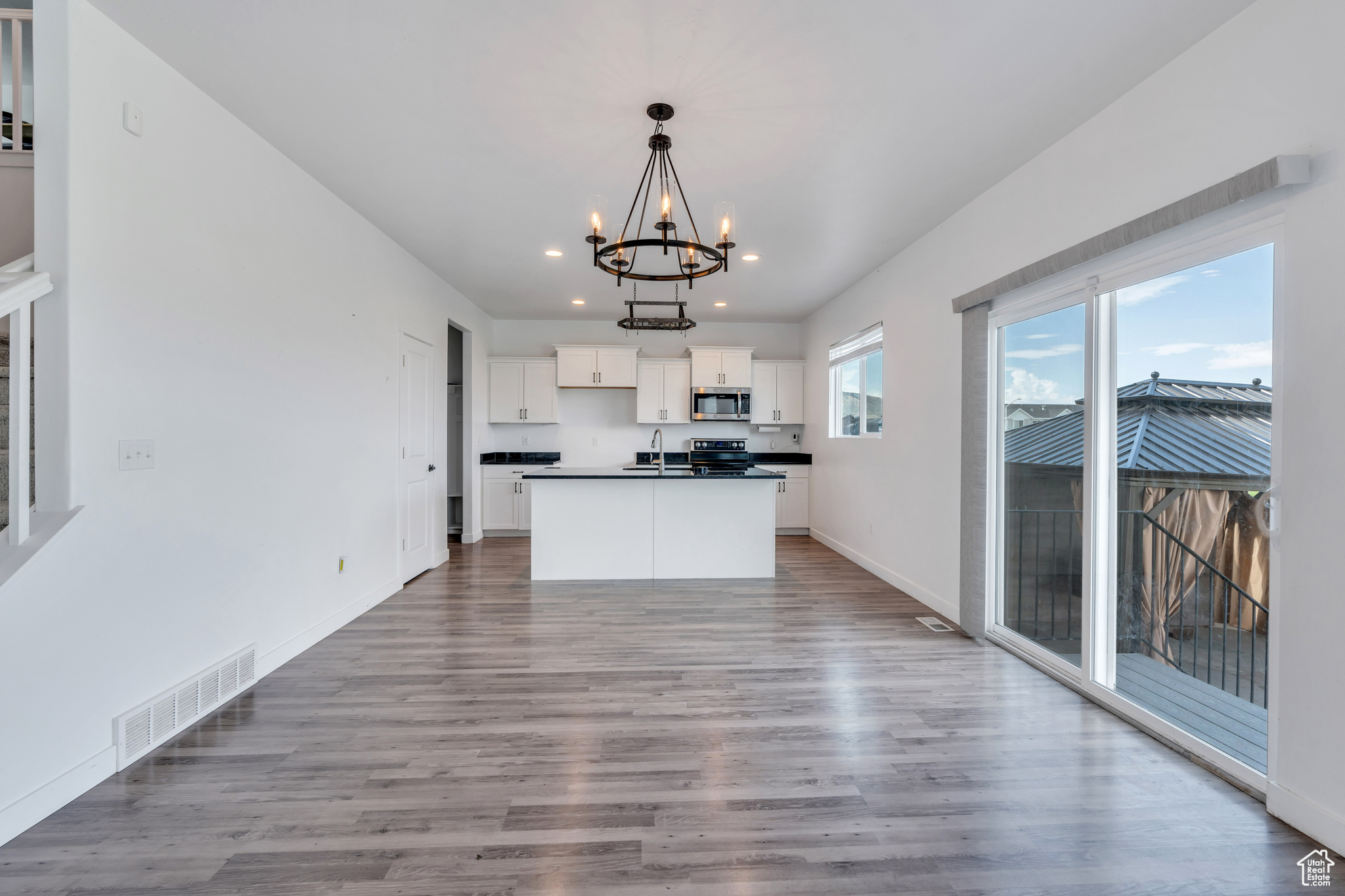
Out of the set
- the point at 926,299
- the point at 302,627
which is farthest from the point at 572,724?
the point at 926,299

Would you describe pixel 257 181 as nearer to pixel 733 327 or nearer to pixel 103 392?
pixel 103 392

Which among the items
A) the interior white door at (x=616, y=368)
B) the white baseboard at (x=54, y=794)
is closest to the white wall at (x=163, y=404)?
the white baseboard at (x=54, y=794)

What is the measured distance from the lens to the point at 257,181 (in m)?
2.79

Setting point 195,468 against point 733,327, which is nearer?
point 195,468

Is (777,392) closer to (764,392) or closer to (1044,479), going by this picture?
(764,392)

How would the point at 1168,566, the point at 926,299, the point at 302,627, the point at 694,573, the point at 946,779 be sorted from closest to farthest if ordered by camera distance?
the point at 946,779, the point at 1168,566, the point at 302,627, the point at 926,299, the point at 694,573

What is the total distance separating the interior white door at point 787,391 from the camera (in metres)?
7.03

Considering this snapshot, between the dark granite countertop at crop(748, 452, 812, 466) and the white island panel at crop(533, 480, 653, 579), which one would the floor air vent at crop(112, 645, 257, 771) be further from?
the dark granite countertop at crop(748, 452, 812, 466)

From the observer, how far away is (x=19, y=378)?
1.74m

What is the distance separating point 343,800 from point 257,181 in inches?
110

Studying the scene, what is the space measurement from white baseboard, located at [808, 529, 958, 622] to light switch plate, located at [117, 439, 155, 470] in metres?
4.22

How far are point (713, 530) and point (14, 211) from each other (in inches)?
168

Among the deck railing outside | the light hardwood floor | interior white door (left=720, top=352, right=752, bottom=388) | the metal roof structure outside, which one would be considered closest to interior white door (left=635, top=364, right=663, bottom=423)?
interior white door (left=720, top=352, right=752, bottom=388)

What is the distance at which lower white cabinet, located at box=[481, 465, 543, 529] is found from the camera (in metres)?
6.70
